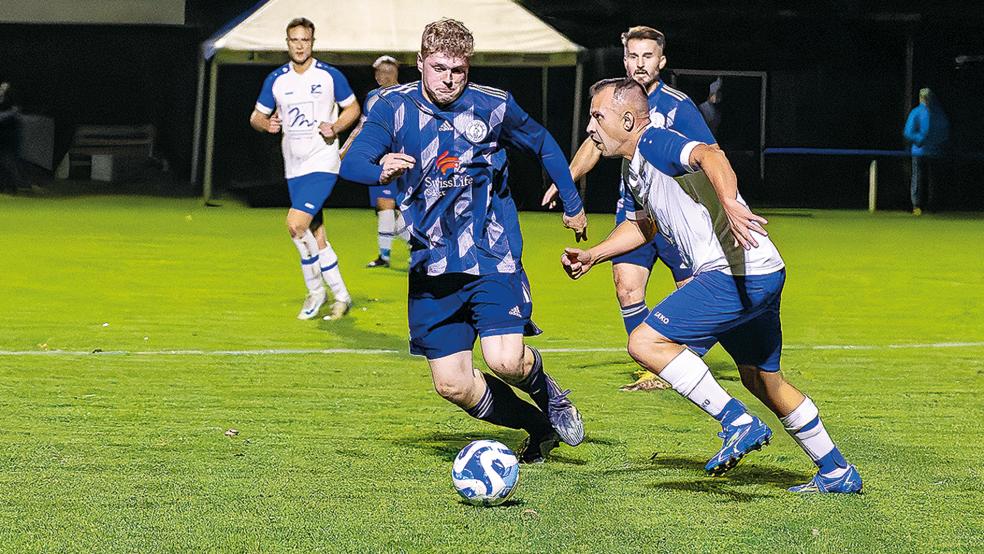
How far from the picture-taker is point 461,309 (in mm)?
6496

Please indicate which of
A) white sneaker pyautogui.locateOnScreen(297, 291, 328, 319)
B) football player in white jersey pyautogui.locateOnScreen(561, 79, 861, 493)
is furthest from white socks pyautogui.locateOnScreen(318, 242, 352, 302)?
football player in white jersey pyautogui.locateOnScreen(561, 79, 861, 493)

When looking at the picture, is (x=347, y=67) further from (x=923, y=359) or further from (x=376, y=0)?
(x=923, y=359)

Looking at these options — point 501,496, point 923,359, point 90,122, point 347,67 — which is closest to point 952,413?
point 923,359

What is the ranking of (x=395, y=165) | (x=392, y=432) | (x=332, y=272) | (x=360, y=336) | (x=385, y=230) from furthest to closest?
(x=385, y=230) < (x=332, y=272) < (x=360, y=336) < (x=392, y=432) < (x=395, y=165)

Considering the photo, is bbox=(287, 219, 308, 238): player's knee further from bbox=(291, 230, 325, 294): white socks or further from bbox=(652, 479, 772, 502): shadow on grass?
bbox=(652, 479, 772, 502): shadow on grass

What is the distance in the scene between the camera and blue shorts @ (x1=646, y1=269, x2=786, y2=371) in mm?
5777

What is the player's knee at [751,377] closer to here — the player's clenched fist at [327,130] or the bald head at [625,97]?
the bald head at [625,97]

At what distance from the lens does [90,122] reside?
1079 inches

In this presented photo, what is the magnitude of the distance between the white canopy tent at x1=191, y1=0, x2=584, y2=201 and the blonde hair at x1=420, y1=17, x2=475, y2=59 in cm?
1561

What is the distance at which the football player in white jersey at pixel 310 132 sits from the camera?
1197cm

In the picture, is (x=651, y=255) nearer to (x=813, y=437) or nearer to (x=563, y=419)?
(x=563, y=419)

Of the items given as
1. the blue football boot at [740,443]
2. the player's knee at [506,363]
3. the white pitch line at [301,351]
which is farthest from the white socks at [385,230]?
the blue football boot at [740,443]

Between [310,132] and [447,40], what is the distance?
238 inches

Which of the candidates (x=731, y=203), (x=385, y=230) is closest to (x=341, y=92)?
(x=385, y=230)
